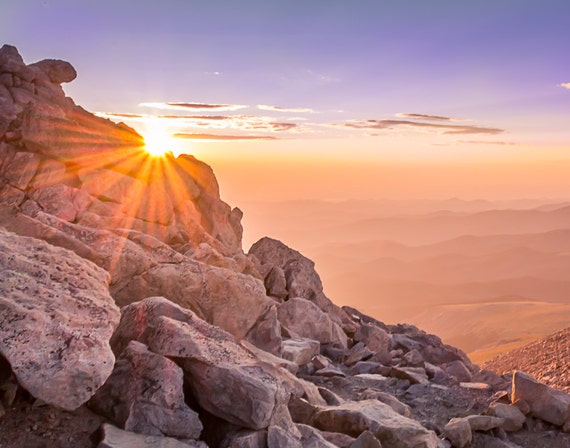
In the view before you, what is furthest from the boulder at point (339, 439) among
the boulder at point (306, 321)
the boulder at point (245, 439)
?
Result: the boulder at point (306, 321)

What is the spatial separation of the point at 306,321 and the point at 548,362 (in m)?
18.6

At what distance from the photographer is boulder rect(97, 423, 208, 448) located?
11.6m

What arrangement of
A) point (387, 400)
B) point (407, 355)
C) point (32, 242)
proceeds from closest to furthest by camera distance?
point (32, 242)
point (387, 400)
point (407, 355)

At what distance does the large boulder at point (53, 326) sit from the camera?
1111cm

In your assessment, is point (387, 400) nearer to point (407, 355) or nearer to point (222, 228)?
point (407, 355)

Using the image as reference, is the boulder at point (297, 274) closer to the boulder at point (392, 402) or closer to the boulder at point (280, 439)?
the boulder at point (392, 402)

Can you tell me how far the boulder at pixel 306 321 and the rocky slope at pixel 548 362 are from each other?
14165 mm

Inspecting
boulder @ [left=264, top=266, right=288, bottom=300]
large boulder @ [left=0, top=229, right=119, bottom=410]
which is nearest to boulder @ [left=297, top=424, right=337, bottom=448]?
large boulder @ [left=0, top=229, right=119, bottom=410]

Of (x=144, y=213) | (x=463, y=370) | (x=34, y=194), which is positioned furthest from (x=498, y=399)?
(x=34, y=194)

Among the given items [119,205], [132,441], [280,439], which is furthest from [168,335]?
[119,205]

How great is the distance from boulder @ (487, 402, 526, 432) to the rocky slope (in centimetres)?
837

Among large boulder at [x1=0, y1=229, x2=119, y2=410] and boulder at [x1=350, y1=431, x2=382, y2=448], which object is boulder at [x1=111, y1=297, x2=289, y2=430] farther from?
boulder at [x1=350, y1=431, x2=382, y2=448]

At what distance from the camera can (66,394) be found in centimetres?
1123

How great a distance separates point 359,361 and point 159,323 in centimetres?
2096
